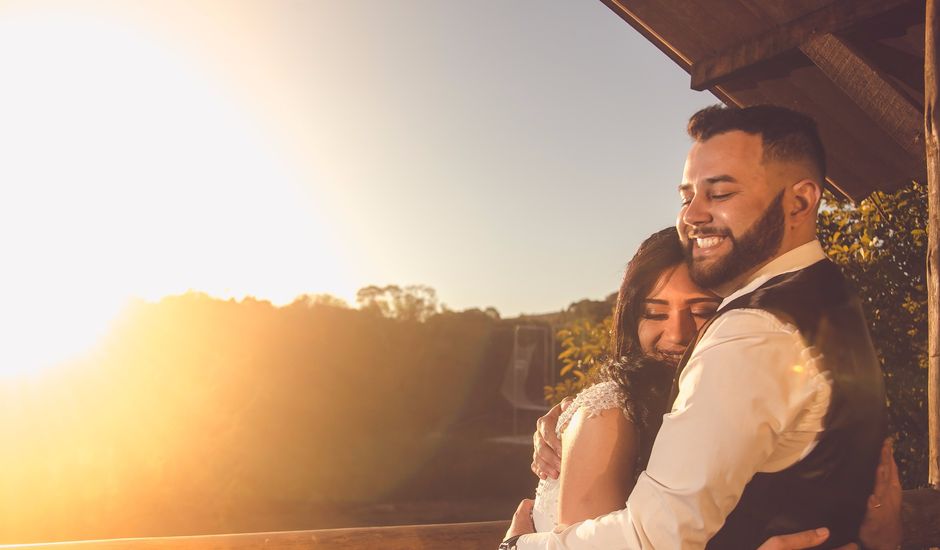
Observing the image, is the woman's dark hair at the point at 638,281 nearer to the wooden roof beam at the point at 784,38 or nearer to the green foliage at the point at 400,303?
the wooden roof beam at the point at 784,38

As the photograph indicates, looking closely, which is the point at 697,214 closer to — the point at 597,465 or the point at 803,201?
the point at 803,201

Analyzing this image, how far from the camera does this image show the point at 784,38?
12.3ft

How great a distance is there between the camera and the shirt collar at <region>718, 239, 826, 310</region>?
59.0 inches

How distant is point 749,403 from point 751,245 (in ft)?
1.32

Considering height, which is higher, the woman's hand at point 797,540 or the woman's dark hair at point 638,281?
the woman's dark hair at point 638,281

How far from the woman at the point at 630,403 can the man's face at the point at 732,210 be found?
310mm

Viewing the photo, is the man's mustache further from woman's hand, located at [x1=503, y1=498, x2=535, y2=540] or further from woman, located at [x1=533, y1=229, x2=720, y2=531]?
woman's hand, located at [x1=503, y1=498, x2=535, y2=540]

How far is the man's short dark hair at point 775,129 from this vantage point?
161 cm

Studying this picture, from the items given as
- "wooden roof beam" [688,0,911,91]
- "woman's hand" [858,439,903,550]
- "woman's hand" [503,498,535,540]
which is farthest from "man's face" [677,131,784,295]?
"wooden roof beam" [688,0,911,91]

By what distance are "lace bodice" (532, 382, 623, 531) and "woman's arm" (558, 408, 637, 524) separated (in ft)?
0.06

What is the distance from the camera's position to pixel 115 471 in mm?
11281

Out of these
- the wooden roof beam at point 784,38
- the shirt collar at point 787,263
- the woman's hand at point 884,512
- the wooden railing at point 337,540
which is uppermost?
the wooden roof beam at point 784,38

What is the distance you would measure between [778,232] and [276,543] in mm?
1745

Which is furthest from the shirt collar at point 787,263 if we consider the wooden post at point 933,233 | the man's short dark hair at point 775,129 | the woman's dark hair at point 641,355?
the wooden post at point 933,233
